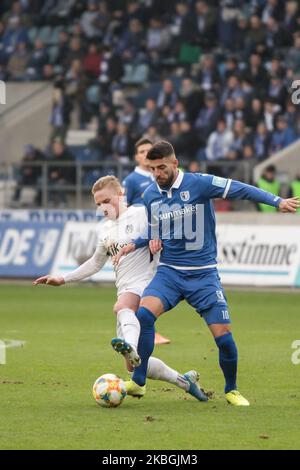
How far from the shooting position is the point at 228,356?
371 inches

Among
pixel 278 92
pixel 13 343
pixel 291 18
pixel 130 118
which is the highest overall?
pixel 291 18

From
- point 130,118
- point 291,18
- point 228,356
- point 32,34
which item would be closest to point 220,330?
point 228,356

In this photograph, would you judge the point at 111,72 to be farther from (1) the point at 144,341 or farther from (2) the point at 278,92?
(1) the point at 144,341

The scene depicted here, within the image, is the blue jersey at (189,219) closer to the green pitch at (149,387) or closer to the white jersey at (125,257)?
the white jersey at (125,257)

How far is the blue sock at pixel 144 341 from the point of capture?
9.48 metres

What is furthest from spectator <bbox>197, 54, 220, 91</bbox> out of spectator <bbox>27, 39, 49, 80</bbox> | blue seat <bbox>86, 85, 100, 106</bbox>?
spectator <bbox>27, 39, 49, 80</bbox>

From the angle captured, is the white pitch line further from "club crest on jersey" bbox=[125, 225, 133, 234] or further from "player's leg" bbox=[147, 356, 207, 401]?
"player's leg" bbox=[147, 356, 207, 401]

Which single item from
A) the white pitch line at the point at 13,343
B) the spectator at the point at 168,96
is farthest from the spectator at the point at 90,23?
the white pitch line at the point at 13,343

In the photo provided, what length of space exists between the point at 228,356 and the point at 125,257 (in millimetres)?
1611

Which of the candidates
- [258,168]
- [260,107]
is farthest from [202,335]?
[260,107]

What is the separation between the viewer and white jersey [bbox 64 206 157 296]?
409 inches

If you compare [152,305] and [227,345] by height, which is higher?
[152,305]

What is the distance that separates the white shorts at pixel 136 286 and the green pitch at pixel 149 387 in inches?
36.2

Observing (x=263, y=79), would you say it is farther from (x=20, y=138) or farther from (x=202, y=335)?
(x=202, y=335)
